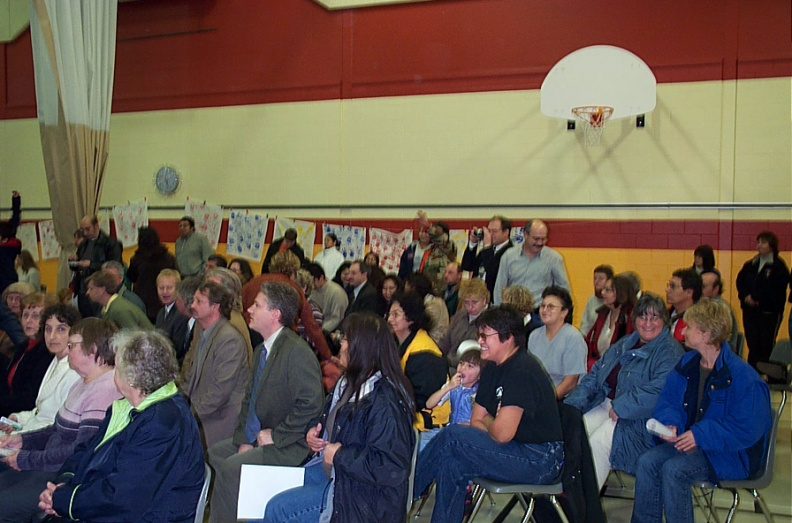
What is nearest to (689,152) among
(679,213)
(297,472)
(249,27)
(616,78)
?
(679,213)

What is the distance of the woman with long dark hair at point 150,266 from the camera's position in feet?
24.2

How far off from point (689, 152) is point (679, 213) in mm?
630

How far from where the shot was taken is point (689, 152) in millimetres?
7914

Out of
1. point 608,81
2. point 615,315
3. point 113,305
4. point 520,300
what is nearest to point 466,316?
point 520,300

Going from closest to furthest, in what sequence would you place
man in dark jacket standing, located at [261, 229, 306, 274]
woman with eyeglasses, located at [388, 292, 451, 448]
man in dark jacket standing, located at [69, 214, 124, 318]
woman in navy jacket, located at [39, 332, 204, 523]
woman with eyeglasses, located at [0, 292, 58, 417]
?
woman in navy jacket, located at [39, 332, 204, 523], woman with eyeglasses, located at [388, 292, 451, 448], woman with eyeglasses, located at [0, 292, 58, 417], man in dark jacket standing, located at [69, 214, 124, 318], man in dark jacket standing, located at [261, 229, 306, 274]

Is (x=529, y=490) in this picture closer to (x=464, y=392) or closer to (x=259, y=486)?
(x=464, y=392)

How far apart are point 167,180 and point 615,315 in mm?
6942

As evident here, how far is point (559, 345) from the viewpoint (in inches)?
167

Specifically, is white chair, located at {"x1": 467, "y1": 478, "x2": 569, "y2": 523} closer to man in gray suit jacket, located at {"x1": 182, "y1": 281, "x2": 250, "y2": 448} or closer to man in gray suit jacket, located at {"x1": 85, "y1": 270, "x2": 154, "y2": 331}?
man in gray suit jacket, located at {"x1": 182, "y1": 281, "x2": 250, "y2": 448}

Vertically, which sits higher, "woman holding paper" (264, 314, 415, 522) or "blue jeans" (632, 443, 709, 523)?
"woman holding paper" (264, 314, 415, 522)

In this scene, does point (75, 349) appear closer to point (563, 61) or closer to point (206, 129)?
point (563, 61)

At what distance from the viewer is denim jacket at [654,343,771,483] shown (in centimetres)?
322

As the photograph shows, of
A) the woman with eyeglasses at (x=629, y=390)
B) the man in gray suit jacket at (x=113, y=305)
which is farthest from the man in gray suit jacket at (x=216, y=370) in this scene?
the woman with eyeglasses at (x=629, y=390)

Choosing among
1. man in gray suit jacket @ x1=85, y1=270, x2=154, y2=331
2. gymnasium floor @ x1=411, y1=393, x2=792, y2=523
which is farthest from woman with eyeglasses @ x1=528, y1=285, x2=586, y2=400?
man in gray suit jacket @ x1=85, y1=270, x2=154, y2=331
